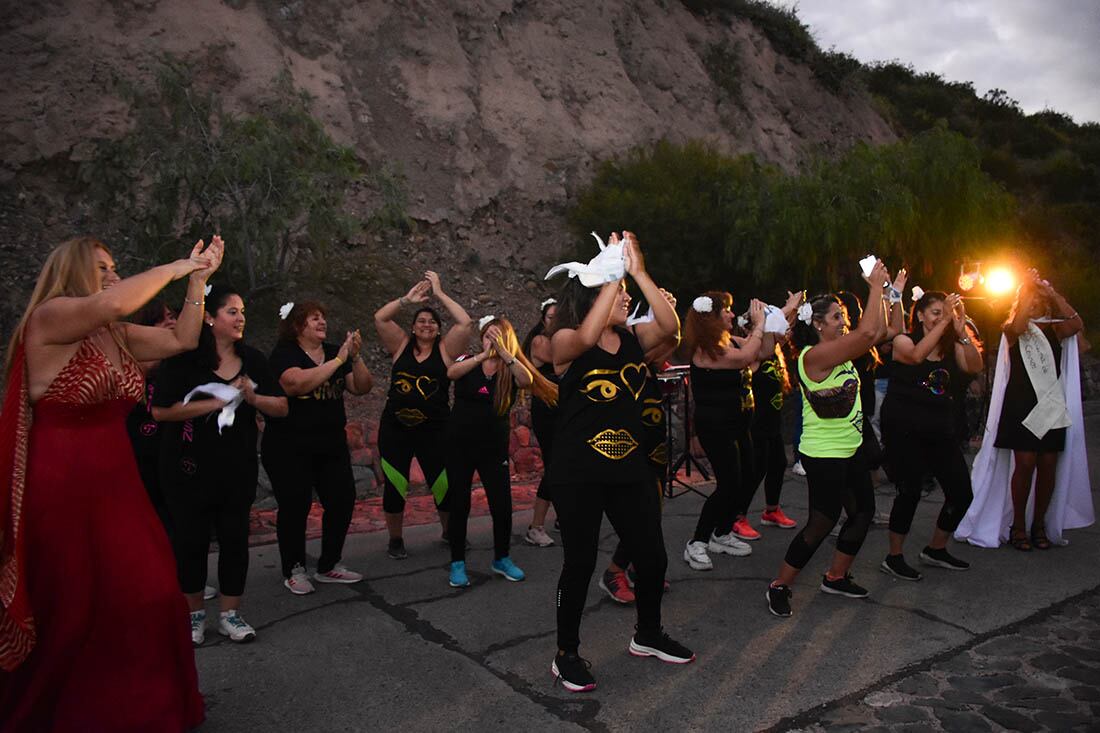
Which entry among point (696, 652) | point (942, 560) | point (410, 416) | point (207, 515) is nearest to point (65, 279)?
point (207, 515)

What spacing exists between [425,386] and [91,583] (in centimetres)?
309

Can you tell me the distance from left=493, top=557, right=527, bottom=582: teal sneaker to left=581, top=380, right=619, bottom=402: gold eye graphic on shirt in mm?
2222

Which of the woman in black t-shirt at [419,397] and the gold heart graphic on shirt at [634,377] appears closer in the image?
the gold heart graphic on shirt at [634,377]

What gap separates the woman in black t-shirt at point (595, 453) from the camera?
3.89 meters

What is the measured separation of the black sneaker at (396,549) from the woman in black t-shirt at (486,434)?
0.90 metres

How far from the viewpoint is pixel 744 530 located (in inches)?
265

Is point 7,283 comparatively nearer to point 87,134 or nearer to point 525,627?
point 87,134

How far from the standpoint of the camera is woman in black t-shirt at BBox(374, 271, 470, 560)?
19.9 ft

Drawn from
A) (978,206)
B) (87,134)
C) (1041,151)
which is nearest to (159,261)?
(87,134)

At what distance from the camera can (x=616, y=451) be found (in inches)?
154

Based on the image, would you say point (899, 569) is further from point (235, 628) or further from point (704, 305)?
point (235, 628)

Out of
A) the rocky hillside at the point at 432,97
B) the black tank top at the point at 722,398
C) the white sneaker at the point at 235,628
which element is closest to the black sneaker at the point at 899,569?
the black tank top at the point at 722,398

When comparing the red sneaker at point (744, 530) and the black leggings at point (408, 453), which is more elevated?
the black leggings at point (408, 453)

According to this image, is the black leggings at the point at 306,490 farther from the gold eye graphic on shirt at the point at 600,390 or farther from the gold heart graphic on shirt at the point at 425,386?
the gold eye graphic on shirt at the point at 600,390
